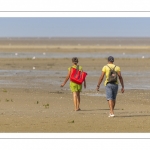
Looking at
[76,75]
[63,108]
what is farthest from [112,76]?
[63,108]

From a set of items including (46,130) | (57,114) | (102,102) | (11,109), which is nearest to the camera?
(46,130)

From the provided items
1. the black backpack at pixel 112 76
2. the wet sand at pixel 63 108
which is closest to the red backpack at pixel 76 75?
the wet sand at pixel 63 108

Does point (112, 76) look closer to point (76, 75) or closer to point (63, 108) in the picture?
point (76, 75)

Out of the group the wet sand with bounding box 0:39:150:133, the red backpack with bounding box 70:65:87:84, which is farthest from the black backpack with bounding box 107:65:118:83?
the red backpack with bounding box 70:65:87:84

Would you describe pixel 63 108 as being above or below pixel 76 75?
below

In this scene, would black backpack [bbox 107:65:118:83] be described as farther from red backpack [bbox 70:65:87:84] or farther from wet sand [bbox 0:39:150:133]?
red backpack [bbox 70:65:87:84]

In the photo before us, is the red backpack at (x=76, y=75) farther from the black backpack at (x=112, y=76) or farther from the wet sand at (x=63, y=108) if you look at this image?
the black backpack at (x=112, y=76)

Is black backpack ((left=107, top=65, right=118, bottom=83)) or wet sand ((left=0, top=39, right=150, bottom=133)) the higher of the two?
black backpack ((left=107, top=65, right=118, bottom=83))

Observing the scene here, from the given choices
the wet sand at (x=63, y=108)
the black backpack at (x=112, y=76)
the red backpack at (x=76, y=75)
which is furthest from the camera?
the red backpack at (x=76, y=75)

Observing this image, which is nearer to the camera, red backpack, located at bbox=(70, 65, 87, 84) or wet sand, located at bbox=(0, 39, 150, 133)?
wet sand, located at bbox=(0, 39, 150, 133)
